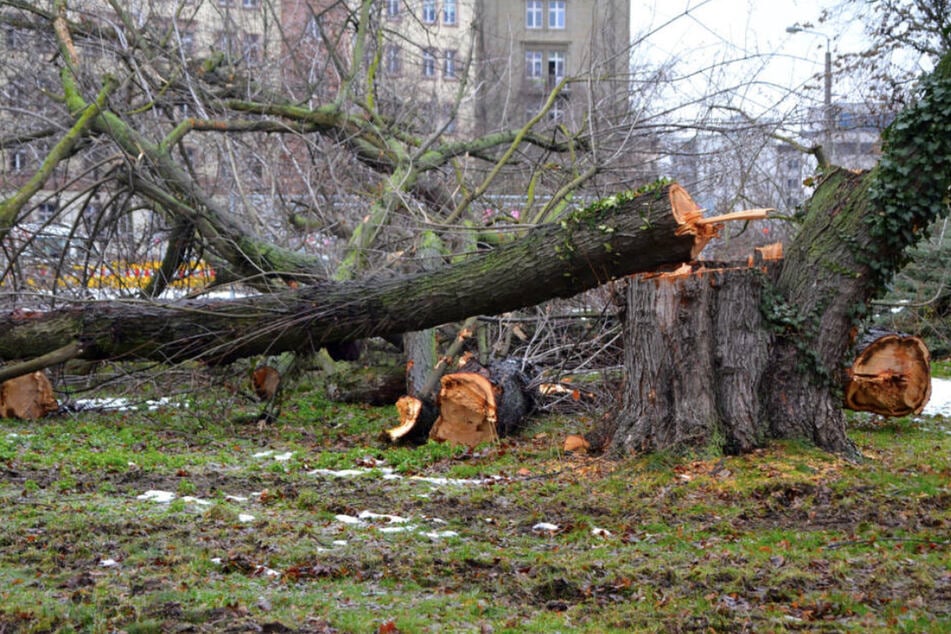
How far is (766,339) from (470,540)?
297 centimetres

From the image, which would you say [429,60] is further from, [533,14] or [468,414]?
[533,14]

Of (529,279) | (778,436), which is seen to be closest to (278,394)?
(529,279)

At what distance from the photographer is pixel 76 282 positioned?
35.8 ft

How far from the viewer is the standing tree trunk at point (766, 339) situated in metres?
7.09

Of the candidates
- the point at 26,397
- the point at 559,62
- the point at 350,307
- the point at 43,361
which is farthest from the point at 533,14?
the point at 43,361

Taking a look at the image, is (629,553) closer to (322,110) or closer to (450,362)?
(450,362)

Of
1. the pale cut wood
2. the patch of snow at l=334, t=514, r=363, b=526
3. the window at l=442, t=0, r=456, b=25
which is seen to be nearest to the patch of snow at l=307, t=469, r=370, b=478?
the patch of snow at l=334, t=514, r=363, b=526

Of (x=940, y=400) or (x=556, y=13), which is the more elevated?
(x=556, y=13)

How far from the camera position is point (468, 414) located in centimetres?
891

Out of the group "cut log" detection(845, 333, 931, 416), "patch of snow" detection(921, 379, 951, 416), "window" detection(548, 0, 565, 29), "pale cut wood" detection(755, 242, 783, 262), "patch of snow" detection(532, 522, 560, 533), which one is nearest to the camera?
"patch of snow" detection(532, 522, 560, 533)

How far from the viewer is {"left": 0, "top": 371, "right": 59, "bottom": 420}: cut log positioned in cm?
992

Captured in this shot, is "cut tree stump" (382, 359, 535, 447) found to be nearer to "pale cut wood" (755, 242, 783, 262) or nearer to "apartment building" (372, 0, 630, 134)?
"pale cut wood" (755, 242, 783, 262)

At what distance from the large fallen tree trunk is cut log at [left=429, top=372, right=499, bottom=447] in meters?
1.52

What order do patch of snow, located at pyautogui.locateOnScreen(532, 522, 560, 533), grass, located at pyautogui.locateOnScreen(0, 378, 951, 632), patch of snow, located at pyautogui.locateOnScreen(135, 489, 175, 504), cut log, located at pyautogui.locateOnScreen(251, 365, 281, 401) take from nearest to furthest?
1. grass, located at pyautogui.locateOnScreen(0, 378, 951, 632)
2. patch of snow, located at pyautogui.locateOnScreen(532, 522, 560, 533)
3. patch of snow, located at pyautogui.locateOnScreen(135, 489, 175, 504)
4. cut log, located at pyautogui.locateOnScreen(251, 365, 281, 401)
